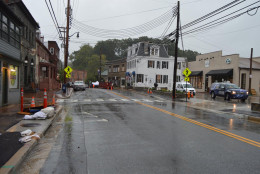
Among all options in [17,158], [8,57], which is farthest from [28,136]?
[8,57]

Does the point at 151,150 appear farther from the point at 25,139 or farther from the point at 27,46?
the point at 27,46

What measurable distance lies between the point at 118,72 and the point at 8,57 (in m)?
46.7

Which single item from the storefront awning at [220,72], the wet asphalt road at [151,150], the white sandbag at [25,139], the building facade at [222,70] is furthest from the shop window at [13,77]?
the storefront awning at [220,72]

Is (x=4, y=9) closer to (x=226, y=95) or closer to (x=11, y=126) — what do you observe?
(x=11, y=126)

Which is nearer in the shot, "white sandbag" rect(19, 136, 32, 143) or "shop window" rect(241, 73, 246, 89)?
"white sandbag" rect(19, 136, 32, 143)

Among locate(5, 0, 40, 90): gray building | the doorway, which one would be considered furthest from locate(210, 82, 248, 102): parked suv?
locate(5, 0, 40, 90): gray building

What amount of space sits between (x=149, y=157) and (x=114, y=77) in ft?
189

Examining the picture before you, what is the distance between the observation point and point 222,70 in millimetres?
37062

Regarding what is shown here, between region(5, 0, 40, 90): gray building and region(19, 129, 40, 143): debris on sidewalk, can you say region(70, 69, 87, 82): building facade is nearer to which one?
region(5, 0, 40, 90): gray building

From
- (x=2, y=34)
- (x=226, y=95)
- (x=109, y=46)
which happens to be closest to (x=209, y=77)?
(x=226, y=95)

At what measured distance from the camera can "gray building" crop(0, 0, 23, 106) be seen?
1339cm

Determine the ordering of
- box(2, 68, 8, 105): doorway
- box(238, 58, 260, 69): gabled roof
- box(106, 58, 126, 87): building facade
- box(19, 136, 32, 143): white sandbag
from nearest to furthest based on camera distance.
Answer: box(19, 136, 32, 143): white sandbag, box(2, 68, 8, 105): doorway, box(238, 58, 260, 69): gabled roof, box(106, 58, 126, 87): building facade

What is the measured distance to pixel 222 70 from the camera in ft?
122

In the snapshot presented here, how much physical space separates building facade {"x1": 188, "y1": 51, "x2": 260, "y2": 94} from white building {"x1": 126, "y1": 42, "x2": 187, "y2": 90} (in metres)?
5.85
